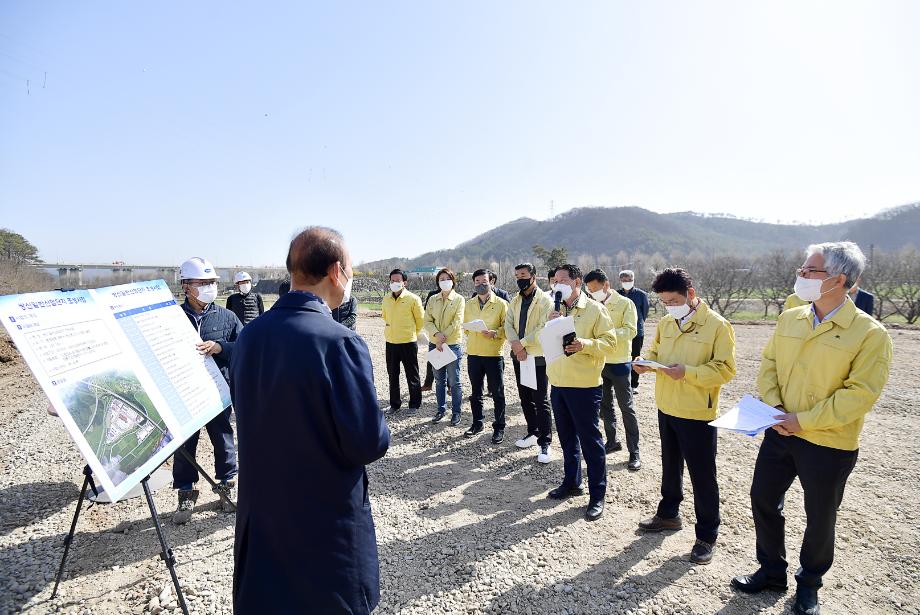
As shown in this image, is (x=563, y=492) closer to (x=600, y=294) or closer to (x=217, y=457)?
(x=600, y=294)

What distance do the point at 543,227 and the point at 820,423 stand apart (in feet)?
540

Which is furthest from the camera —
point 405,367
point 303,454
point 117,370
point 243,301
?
point 405,367

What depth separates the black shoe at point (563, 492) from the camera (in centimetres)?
420

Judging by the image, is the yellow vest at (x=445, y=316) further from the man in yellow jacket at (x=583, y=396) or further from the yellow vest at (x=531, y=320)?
the man in yellow jacket at (x=583, y=396)

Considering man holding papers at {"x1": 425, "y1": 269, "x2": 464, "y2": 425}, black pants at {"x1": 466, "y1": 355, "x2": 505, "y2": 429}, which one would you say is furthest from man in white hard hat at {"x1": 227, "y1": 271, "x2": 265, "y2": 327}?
black pants at {"x1": 466, "y1": 355, "x2": 505, "y2": 429}

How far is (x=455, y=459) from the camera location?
5.25 metres

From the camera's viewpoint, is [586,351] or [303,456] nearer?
[303,456]

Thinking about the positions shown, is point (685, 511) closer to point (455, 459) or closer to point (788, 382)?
point (788, 382)

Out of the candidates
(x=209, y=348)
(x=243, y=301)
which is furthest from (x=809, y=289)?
(x=243, y=301)

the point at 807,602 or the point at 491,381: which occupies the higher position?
the point at 491,381

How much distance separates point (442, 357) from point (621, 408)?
2604 mm

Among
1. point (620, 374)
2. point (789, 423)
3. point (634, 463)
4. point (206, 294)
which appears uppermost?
point (206, 294)

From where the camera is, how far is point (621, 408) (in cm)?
516

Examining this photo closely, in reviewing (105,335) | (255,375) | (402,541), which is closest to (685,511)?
(402,541)
